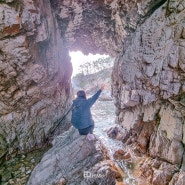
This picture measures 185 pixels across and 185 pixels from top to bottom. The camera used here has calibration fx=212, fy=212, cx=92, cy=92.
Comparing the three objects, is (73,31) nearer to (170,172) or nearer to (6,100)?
(6,100)

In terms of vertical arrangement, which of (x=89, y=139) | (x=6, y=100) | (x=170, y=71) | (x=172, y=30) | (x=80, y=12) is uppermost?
(x=80, y=12)

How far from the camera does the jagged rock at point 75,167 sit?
7.44 m

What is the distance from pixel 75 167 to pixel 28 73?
4.38 metres

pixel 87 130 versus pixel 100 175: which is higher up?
pixel 87 130

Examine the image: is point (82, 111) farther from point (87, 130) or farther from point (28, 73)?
point (28, 73)

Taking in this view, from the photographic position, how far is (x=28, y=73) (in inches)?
360

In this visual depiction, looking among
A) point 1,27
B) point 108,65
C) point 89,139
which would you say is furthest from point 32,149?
point 108,65

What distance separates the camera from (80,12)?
11242 millimetres

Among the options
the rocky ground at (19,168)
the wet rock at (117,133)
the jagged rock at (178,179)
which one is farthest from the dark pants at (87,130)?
the wet rock at (117,133)

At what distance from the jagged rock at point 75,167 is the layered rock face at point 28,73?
2.12 metres

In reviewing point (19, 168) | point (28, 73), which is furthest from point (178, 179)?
point (28, 73)

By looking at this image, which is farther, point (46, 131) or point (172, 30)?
point (46, 131)

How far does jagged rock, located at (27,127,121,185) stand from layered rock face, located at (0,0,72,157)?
212 centimetres

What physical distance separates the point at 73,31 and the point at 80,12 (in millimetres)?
1460
